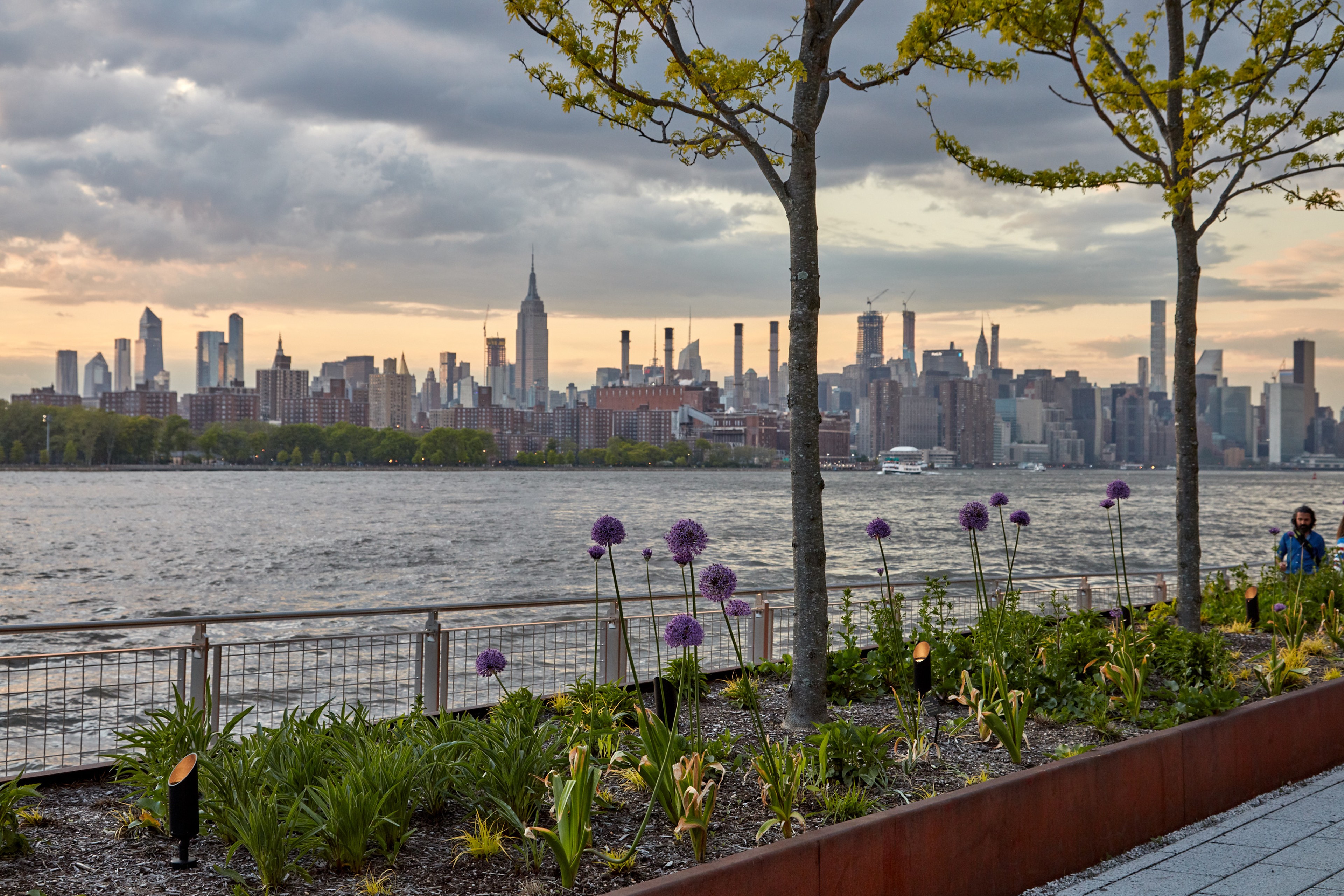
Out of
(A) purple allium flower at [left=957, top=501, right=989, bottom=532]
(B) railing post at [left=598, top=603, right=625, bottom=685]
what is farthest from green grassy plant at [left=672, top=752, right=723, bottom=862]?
(B) railing post at [left=598, top=603, right=625, bottom=685]

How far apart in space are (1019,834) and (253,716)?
14.3 m

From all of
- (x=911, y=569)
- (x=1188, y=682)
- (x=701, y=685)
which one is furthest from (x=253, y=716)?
(x=911, y=569)

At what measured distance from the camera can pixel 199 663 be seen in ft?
21.7

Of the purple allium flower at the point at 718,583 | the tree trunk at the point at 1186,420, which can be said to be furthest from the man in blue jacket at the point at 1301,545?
the purple allium flower at the point at 718,583

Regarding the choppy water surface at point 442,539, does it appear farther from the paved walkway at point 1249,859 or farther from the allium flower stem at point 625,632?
the paved walkway at point 1249,859

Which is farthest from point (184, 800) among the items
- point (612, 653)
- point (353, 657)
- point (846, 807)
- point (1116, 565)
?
point (353, 657)

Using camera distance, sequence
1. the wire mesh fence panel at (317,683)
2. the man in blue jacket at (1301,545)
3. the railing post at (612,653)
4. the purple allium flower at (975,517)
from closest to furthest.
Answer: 1. the purple allium flower at (975,517)
2. the railing post at (612,653)
3. the wire mesh fence panel at (317,683)
4. the man in blue jacket at (1301,545)

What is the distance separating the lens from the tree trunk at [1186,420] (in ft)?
34.0

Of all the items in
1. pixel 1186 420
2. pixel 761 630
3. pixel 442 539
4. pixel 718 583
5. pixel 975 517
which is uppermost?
pixel 1186 420

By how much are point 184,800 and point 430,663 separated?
13.1 feet

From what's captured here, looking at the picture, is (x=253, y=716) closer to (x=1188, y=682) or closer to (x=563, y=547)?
(x=1188, y=682)

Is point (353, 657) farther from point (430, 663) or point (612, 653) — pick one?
point (430, 663)

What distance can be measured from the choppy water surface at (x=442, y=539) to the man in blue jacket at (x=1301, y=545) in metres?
19.8

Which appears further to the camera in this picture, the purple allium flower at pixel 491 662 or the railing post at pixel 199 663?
the railing post at pixel 199 663
